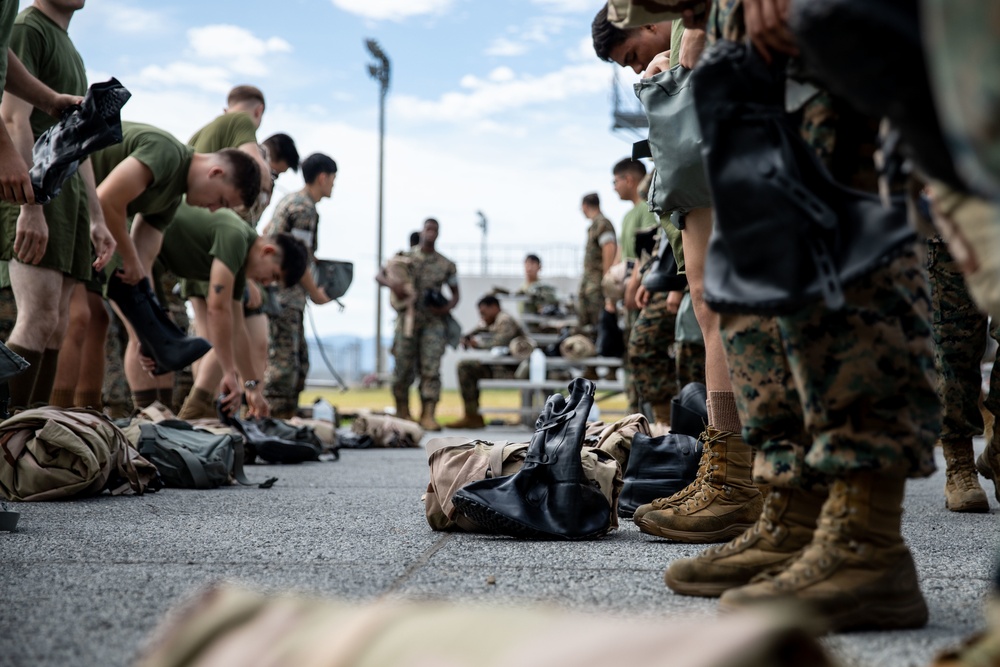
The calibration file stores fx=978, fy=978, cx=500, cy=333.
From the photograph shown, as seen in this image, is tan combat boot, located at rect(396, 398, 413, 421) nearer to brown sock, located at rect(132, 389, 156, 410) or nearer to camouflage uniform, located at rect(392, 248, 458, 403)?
camouflage uniform, located at rect(392, 248, 458, 403)

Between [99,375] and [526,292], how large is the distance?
8.80 meters

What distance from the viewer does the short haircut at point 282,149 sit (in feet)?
24.8

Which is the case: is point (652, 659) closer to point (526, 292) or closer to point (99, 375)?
point (99, 375)

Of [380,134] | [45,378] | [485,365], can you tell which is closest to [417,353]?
[485,365]

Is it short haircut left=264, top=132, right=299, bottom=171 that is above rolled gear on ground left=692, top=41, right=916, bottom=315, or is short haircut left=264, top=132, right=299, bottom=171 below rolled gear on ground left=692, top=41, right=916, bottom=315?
above

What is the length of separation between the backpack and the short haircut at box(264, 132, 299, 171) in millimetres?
3688

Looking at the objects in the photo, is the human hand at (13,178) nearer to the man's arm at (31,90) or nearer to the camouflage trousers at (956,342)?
the man's arm at (31,90)

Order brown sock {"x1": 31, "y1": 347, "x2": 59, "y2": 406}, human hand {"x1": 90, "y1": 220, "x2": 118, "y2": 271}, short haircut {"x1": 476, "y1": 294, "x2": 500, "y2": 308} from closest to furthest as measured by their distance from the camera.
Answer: brown sock {"x1": 31, "y1": 347, "x2": 59, "y2": 406}
human hand {"x1": 90, "y1": 220, "x2": 118, "y2": 271}
short haircut {"x1": 476, "y1": 294, "x2": 500, "y2": 308}

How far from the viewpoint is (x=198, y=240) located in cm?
610

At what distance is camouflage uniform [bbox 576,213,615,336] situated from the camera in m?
10.2

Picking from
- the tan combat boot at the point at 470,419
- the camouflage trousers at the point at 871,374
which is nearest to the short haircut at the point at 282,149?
the tan combat boot at the point at 470,419

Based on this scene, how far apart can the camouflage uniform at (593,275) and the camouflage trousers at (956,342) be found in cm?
608

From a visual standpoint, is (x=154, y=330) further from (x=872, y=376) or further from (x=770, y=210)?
(x=872, y=376)

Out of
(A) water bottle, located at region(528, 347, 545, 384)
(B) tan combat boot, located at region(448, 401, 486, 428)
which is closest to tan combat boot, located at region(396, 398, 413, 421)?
(B) tan combat boot, located at region(448, 401, 486, 428)
